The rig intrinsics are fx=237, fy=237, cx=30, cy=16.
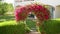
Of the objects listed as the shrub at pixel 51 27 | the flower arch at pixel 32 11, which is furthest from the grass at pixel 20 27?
the flower arch at pixel 32 11

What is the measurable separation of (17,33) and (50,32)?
2.03m

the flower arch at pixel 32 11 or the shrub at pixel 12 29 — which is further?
the flower arch at pixel 32 11

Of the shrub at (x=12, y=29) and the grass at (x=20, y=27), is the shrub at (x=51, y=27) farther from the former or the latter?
the shrub at (x=12, y=29)

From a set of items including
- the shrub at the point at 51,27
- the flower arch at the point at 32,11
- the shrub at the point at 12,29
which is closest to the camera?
the shrub at the point at 12,29

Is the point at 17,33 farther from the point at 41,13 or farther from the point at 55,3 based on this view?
the point at 55,3

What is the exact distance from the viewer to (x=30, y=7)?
13.7 metres

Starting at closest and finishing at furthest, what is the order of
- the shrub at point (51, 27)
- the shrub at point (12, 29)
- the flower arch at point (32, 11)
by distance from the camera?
the shrub at point (12, 29)
the flower arch at point (32, 11)
the shrub at point (51, 27)

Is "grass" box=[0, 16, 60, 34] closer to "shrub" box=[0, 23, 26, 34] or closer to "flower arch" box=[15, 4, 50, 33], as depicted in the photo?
"shrub" box=[0, 23, 26, 34]

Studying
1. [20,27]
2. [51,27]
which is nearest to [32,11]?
[20,27]

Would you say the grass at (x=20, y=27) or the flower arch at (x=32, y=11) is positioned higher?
the flower arch at (x=32, y=11)

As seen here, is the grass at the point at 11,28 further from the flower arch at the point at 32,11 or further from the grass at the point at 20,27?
the flower arch at the point at 32,11

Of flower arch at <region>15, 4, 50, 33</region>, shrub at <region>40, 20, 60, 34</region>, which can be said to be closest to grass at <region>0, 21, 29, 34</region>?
flower arch at <region>15, 4, 50, 33</region>

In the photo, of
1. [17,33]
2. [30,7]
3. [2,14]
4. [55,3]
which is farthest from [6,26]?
[2,14]

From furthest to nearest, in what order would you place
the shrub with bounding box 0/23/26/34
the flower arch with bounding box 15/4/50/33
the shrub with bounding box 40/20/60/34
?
the shrub with bounding box 40/20/60/34
the flower arch with bounding box 15/4/50/33
the shrub with bounding box 0/23/26/34
